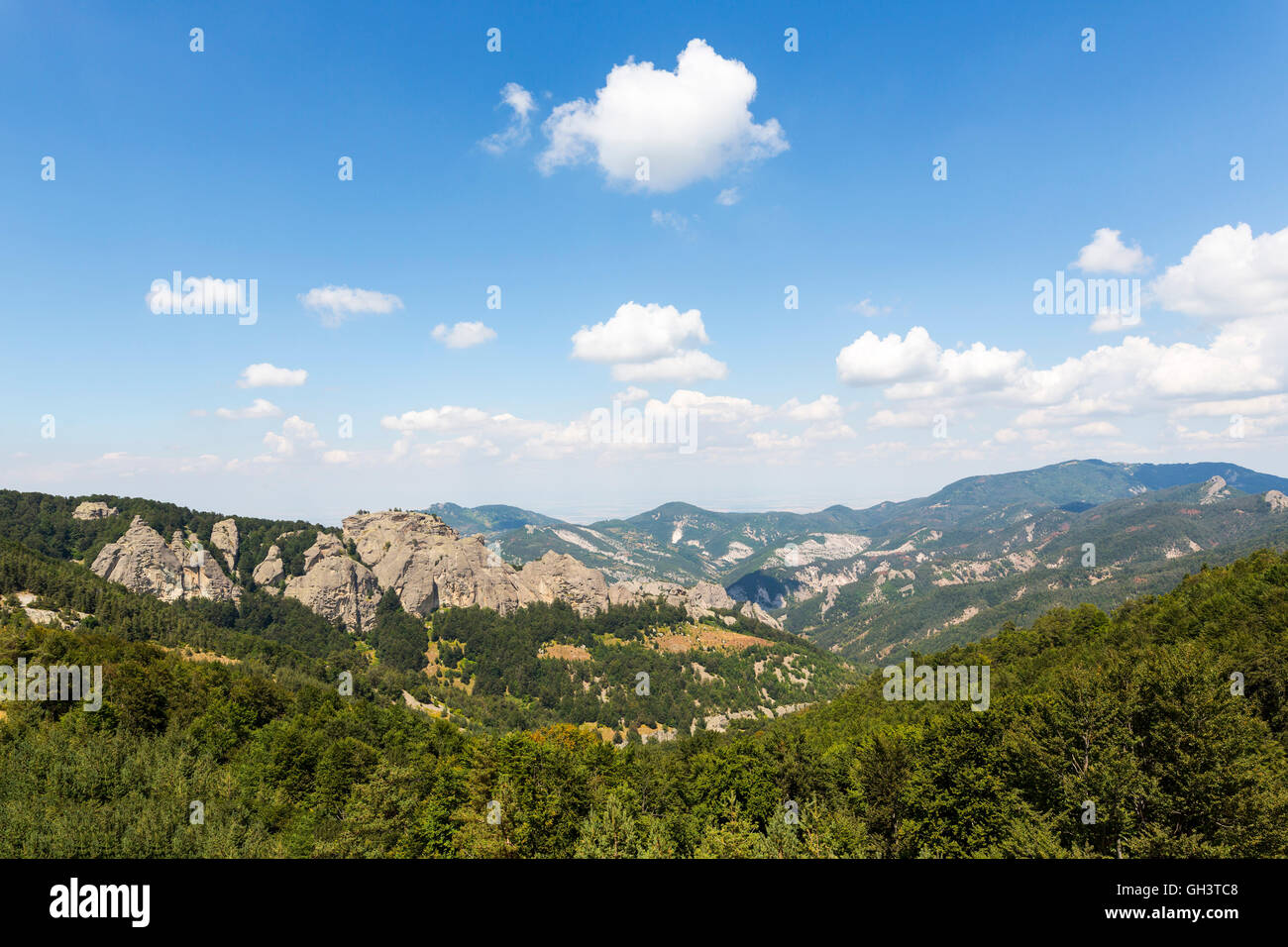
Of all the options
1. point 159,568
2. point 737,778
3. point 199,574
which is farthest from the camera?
point 199,574

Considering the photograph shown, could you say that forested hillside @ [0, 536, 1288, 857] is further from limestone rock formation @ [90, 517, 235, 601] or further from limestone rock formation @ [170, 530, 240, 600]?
limestone rock formation @ [170, 530, 240, 600]

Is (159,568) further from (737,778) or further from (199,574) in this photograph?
(737,778)

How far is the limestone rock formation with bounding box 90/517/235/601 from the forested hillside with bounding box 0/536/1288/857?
416 ft

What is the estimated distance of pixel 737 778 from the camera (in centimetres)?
4741

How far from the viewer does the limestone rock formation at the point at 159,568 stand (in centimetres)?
17375

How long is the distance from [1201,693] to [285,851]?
61138 mm

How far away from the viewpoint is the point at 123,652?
3445 inches

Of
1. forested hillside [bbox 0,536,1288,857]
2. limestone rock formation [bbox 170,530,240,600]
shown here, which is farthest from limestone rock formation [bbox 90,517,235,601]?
forested hillside [bbox 0,536,1288,857]

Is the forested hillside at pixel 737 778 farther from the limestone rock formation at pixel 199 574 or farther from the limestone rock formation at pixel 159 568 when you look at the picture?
the limestone rock formation at pixel 199 574

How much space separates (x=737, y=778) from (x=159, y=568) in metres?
219

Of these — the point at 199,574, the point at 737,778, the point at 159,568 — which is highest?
the point at 159,568

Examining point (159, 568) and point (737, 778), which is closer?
point (737, 778)

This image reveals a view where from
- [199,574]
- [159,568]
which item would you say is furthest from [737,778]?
[199,574]
